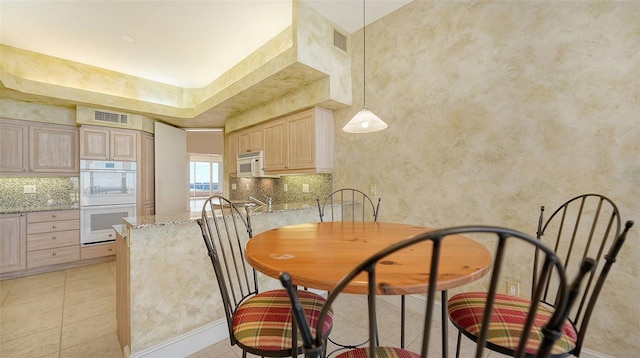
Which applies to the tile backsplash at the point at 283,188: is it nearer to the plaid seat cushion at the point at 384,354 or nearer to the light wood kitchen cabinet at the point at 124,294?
the light wood kitchen cabinet at the point at 124,294

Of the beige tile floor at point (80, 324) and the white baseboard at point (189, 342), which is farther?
the beige tile floor at point (80, 324)

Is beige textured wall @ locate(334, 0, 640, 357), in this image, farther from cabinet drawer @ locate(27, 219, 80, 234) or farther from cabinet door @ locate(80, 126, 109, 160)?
cabinet drawer @ locate(27, 219, 80, 234)

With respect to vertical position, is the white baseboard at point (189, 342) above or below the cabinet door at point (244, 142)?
below

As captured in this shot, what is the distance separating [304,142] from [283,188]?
114 cm

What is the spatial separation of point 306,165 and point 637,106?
269 cm

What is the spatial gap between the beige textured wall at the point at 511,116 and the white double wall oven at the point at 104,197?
3.94 m

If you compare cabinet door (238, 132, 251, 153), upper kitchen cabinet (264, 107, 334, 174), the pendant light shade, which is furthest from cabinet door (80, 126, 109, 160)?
the pendant light shade

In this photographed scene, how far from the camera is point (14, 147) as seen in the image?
11.7 ft

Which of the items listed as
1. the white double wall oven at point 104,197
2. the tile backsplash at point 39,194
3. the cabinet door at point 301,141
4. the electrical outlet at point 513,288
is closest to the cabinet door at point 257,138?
the cabinet door at point 301,141

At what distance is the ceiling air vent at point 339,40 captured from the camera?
2.97 metres

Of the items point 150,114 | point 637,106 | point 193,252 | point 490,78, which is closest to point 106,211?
point 150,114

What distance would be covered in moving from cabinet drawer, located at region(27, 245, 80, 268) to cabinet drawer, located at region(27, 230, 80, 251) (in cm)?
6

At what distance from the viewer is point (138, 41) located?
3.41 m

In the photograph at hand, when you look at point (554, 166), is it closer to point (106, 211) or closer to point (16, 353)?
point (16, 353)
